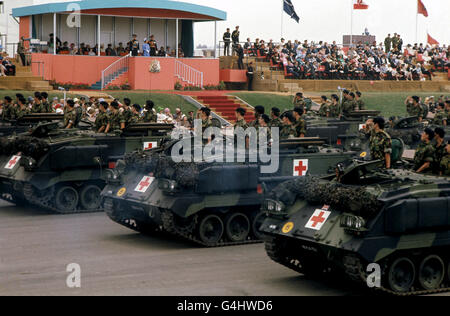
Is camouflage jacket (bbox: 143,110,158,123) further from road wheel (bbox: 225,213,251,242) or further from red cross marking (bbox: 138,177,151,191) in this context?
road wheel (bbox: 225,213,251,242)

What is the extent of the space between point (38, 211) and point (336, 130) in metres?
10.0

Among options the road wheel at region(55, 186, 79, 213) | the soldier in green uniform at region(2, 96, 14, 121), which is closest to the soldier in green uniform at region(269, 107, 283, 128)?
the road wheel at region(55, 186, 79, 213)

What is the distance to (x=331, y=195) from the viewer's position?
36.1ft

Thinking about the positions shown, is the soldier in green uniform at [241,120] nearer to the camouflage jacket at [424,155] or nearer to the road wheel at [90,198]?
the road wheel at [90,198]

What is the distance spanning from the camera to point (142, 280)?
1147 centimetres

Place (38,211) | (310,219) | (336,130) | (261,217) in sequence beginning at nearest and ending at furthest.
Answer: (310,219)
(261,217)
(38,211)
(336,130)

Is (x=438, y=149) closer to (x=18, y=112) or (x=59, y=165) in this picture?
(x=59, y=165)

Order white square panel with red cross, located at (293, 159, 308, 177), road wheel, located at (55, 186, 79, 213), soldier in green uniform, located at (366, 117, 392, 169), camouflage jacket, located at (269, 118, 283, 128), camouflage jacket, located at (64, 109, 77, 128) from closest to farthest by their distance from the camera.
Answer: soldier in green uniform, located at (366, 117, 392, 169), white square panel with red cross, located at (293, 159, 308, 177), camouflage jacket, located at (269, 118, 283, 128), road wheel, located at (55, 186, 79, 213), camouflage jacket, located at (64, 109, 77, 128)

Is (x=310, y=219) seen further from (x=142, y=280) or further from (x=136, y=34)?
(x=136, y=34)

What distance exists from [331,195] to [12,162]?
30.9ft

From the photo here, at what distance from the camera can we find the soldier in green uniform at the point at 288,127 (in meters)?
16.7

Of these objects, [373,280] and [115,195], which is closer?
[373,280]

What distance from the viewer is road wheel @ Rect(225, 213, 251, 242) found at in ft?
47.3

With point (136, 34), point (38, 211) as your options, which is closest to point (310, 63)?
point (136, 34)
